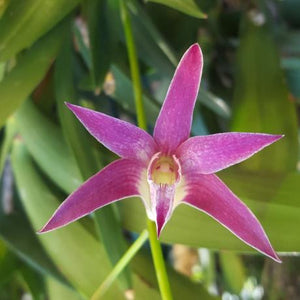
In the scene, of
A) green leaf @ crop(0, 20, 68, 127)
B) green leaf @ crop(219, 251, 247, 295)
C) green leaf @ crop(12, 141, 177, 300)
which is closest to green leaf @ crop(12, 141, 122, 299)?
green leaf @ crop(12, 141, 177, 300)

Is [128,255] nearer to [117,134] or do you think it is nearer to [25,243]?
[117,134]

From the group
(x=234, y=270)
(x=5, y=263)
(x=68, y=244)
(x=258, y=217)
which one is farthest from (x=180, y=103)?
(x=234, y=270)

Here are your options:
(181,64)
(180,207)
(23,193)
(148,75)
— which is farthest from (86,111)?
(148,75)

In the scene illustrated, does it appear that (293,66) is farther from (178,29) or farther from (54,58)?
(54,58)

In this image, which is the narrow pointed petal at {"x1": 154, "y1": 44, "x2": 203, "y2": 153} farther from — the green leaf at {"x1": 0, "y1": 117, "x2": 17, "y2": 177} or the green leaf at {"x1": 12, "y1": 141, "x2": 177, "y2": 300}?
the green leaf at {"x1": 0, "y1": 117, "x2": 17, "y2": 177}

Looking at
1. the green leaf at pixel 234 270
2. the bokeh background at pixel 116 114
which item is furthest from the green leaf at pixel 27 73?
the green leaf at pixel 234 270

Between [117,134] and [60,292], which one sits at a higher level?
[117,134]
